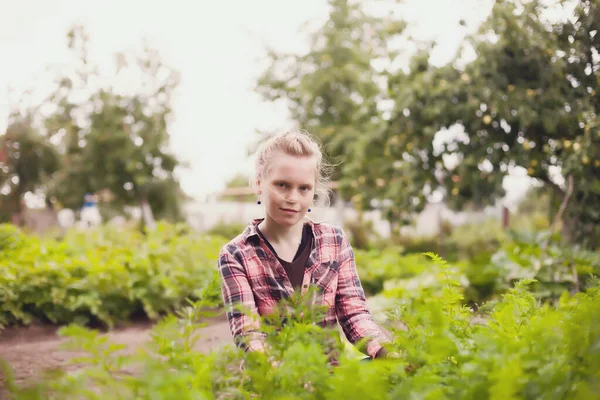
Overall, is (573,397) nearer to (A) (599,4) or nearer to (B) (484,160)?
(A) (599,4)

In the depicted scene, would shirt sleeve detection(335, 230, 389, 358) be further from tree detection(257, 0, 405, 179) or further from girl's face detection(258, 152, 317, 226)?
tree detection(257, 0, 405, 179)

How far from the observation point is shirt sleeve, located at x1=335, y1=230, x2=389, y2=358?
2.21 meters

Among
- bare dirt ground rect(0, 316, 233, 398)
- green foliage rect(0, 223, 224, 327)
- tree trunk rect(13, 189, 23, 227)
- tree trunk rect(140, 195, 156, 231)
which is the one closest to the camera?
bare dirt ground rect(0, 316, 233, 398)

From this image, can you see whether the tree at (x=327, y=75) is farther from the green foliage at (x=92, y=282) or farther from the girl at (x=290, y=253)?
the girl at (x=290, y=253)

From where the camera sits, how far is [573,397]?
0.95 metres

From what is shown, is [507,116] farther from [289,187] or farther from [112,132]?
[112,132]

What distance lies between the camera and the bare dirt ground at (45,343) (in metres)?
3.46

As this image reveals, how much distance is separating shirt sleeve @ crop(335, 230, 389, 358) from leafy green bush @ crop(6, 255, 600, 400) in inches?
34.4

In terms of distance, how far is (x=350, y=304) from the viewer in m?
2.30

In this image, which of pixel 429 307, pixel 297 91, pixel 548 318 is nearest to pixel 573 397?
pixel 548 318

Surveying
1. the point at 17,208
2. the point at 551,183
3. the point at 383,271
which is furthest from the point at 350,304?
the point at 17,208

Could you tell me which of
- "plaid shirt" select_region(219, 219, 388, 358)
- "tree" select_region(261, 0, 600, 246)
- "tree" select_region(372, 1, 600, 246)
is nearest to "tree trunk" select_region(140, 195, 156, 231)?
"tree" select_region(261, 0, 600, 246)

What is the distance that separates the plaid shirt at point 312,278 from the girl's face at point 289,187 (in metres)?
0.16

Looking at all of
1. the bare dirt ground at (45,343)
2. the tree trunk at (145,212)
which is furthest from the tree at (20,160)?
the tree trunk at (145,212)
